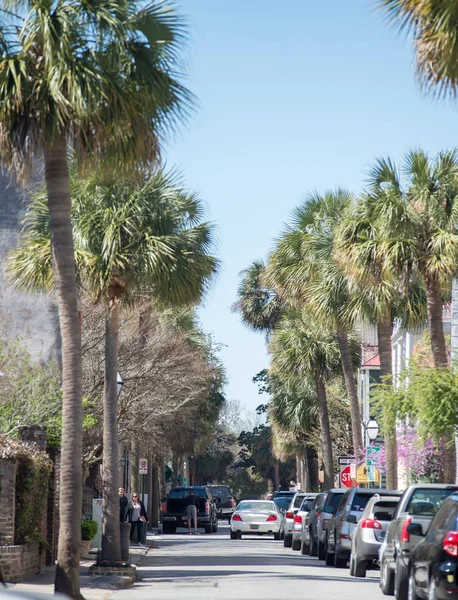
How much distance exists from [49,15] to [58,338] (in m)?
18.8

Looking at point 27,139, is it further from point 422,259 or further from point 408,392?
point 422,259

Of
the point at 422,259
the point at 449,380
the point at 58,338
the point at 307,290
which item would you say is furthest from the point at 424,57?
the point at 307,290

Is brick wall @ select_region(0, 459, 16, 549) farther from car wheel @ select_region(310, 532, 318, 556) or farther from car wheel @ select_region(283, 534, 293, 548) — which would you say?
car wheel @ select_region(283, 534, 293, 548)

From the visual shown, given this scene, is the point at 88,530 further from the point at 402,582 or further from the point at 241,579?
the point at 402,582

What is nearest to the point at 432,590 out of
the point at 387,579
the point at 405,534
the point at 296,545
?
the point at 405,534

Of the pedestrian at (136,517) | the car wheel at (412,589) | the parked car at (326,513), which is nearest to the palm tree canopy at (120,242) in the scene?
the parked car at (326,513)

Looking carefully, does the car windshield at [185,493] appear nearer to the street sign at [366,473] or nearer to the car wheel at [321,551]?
the street sign at [366,473]

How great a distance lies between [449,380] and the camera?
22969mm

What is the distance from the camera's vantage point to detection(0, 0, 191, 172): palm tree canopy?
50.5 feet

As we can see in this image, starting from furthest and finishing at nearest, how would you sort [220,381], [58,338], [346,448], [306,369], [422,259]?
1. [346,448]
2. [220,381]
3. [306,369]
4. [58,338]
5. [422,259]

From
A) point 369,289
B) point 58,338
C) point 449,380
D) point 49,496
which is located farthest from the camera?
point 58,338

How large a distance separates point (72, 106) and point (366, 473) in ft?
77.8

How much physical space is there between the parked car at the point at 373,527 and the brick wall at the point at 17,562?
628 centimetres

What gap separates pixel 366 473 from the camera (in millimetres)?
36312
